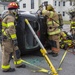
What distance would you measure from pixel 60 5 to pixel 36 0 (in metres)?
6.07

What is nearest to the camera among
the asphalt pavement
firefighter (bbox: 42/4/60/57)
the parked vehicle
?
the asphalt pavement

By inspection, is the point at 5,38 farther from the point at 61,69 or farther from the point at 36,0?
the point at 36,0

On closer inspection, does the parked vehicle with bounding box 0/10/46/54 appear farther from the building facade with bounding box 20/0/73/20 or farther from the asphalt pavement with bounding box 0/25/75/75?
the building facade with bounding box 20/0/73/20

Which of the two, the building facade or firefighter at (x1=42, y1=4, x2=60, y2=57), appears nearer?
firefighter at (x1=42, y1=4, x2=60, y2=57)

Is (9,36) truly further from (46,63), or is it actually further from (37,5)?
(37,5)

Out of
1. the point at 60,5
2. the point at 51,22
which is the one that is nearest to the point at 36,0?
the point at 60,5

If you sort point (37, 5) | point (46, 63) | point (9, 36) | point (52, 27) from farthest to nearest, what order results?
point (37, 5) → point (52, 27) → point (46, 63) → point (9, 36)

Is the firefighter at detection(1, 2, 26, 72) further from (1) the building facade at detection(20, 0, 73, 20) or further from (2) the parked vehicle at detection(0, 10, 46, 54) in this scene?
(1) the building facade at detection(20, 0, 73, 20)

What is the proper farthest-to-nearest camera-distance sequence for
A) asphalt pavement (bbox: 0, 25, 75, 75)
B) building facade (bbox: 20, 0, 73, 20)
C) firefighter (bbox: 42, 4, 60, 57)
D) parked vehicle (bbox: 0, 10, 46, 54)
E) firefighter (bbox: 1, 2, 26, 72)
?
building facade (bbox: 20, 0, 73, 20) < firefighter (bbox: 42, 4, 60, 57) < parked vehicle (bbox: 0, 10, 46, 54) < asphalt pavement (bbox: 0, 25, 75, 75) < firefighter (bbox: 1, 2, 26, 72)

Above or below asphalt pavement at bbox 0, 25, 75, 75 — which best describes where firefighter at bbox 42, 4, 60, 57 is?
above

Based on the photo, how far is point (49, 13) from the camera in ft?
25.3

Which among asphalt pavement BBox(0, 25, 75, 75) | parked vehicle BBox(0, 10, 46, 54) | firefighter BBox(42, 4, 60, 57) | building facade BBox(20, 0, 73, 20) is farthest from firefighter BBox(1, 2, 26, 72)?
building facade BBox(20, 0, 73, 20)

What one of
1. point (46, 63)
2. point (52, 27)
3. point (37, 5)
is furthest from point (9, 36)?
point (37, 5)

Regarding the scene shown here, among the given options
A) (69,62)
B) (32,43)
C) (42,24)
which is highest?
(42,24)
